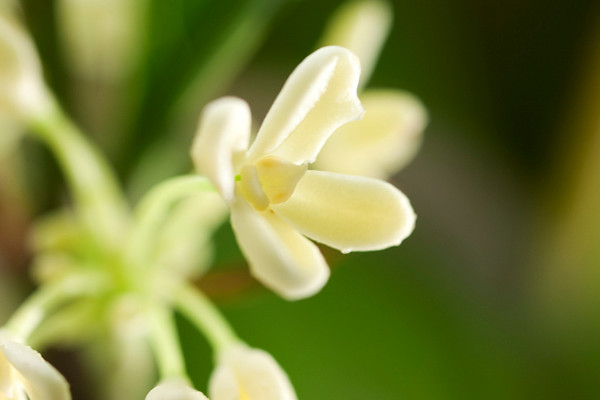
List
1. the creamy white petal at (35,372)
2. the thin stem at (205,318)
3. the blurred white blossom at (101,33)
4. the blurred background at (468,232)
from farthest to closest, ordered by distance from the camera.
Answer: the blurred background at (468,232), the blurred white blossom at (101,33), the thin stem at (205,318), the creamy white petal at (35,372)

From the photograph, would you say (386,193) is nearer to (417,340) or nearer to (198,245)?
(198,245)

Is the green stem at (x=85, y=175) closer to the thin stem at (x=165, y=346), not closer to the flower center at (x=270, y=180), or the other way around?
the thin stem at (x=165, y=346)

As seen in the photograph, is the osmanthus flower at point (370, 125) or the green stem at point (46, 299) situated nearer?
the green stem at point (46, 299)

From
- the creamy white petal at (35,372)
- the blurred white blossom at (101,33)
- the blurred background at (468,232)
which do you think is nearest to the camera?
the creamy white petal at (35,372)

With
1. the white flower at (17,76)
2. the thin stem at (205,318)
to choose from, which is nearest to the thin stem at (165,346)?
the thin stem at (205,318)

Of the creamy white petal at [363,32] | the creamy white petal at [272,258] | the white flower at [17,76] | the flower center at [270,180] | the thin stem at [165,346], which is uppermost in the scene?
the creamy white petal at [363,32]

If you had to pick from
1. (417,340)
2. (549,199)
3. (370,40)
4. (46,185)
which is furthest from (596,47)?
(46,185)

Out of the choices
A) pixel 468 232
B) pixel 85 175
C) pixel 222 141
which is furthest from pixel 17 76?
pixel 468 232

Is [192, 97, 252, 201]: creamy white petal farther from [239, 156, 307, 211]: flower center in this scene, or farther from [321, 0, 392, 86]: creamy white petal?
[321, 0, 392, 86]: creamy white petal
